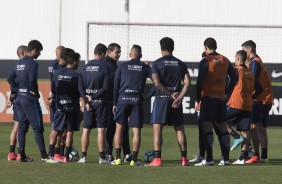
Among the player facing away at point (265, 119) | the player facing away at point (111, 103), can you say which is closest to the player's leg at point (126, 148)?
the player facing away at point (111, 103)

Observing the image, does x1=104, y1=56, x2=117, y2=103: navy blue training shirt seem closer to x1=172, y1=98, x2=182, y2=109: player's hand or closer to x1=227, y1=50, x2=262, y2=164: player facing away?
x1=172, y1=98, x2=182, y2=109: player's hand

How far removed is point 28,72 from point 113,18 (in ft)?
136

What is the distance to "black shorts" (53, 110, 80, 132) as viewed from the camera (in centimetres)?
1617

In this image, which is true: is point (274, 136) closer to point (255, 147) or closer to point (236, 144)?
point (236, 144)

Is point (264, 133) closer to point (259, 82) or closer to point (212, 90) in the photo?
point (259, 82)

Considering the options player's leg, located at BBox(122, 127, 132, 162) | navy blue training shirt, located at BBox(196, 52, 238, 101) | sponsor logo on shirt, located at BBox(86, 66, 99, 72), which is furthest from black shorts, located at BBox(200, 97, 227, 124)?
sponsor logo on shirt, located at BBox(86, 66, 99, 72)

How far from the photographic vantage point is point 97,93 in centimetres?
1591

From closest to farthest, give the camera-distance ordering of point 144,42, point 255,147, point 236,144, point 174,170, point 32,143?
point 174,170
point 255,147
point 236,144
point 32,143
point 144,42

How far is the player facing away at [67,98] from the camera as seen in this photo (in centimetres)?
1609

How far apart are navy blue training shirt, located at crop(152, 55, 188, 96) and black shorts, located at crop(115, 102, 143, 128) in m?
0.60

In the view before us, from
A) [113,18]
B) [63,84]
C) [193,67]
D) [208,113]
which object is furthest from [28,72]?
[113,18]

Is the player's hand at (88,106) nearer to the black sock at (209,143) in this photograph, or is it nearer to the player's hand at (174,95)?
the player's hand at (174,95)

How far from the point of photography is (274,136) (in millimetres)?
23000

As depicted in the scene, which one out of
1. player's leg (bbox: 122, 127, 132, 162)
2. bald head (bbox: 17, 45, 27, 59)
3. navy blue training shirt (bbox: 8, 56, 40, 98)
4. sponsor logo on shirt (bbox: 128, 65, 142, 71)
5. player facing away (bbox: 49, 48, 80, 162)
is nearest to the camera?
sponsor logo on shirt (bbox: 128, 65, 142, 71)
